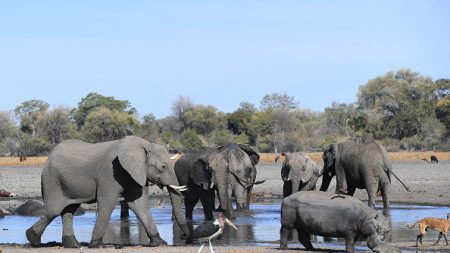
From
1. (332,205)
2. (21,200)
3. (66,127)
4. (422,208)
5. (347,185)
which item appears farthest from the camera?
(66,127)

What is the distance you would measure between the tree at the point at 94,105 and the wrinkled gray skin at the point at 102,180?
9495cm

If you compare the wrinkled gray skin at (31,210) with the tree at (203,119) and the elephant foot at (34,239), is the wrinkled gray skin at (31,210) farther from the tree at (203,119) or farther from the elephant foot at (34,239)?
the tree at (203,119)

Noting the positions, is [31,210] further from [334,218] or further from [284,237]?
[334,218]

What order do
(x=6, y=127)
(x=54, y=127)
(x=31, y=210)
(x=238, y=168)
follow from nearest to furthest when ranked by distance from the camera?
(x=238, y=168) → (x=31, y=210) → (x=54, y=127) → (x=6, y=127)

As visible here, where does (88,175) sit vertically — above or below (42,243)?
above

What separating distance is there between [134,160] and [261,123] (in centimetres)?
8528

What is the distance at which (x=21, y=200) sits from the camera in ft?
118

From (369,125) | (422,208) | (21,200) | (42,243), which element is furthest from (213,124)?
(42,243)

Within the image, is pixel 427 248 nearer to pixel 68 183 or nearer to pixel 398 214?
pixel 68 183

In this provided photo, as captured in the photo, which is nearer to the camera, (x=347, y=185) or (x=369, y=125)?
(x=347, y=185)

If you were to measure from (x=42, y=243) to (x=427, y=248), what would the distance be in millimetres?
7319

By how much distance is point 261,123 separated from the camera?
340 feet

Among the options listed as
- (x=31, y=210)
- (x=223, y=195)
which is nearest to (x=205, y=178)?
(x=223, y=195)

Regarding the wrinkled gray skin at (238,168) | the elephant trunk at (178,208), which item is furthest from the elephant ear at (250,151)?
the elephant trunk at (178,208)
